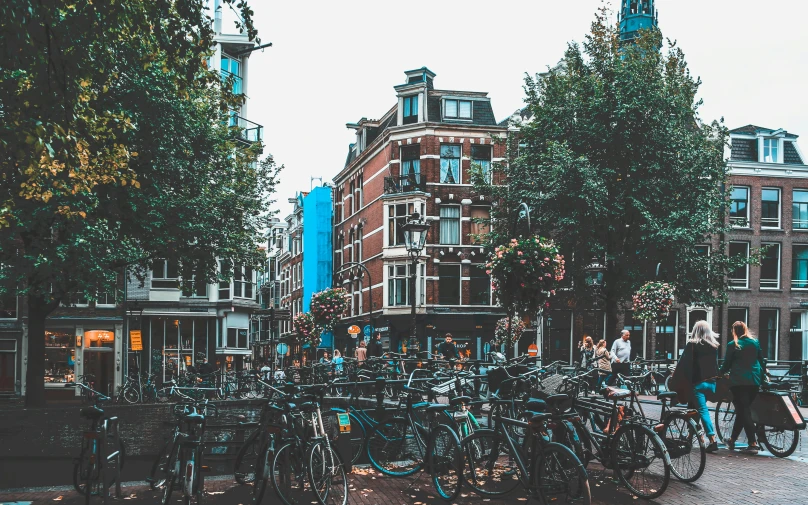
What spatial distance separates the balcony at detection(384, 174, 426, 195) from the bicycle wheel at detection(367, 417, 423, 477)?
115 feet

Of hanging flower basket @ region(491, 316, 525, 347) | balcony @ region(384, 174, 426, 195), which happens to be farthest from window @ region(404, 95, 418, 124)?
hanging flower basket @ region(491, 316, 525, 347)

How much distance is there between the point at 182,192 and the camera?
25.2 meters

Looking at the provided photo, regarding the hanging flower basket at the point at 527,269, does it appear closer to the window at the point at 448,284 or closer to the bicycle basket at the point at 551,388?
the bicycle basket at the point at 551,388

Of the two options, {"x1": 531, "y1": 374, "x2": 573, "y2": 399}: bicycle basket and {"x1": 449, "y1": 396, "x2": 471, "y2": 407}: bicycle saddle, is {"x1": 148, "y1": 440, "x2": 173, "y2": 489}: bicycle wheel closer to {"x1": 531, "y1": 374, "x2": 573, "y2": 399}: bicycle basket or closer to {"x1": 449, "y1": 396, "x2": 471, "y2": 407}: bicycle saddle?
{"x1": 449, "y1": 396, "x2": 471, "y2": 407}: bicycle saddle

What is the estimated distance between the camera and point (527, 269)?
15.4 metres

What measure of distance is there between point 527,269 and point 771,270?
3402 centimetres

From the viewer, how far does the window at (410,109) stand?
46.3m

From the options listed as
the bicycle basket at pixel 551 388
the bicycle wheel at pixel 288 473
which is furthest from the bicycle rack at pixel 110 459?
the bicycle basket at pixel 551 388

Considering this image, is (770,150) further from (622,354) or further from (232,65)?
(232,65)

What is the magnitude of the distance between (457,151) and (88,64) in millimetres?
35489

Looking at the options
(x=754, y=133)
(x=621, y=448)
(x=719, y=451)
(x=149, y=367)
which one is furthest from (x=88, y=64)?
(x=754, y=133)

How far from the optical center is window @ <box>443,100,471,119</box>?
4578 centimetres

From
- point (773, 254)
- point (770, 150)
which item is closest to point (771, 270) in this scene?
point (773, 254)

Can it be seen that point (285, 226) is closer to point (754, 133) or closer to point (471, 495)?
point (754, 133)
